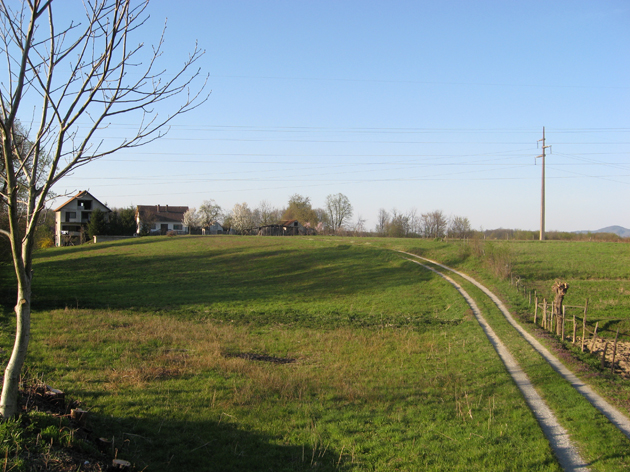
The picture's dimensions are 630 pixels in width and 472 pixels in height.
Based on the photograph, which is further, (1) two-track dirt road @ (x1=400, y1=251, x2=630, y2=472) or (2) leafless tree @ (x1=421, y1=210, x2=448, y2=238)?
(2) leafless tree @ (x1=421, y1=210, x2=448, y2=238)

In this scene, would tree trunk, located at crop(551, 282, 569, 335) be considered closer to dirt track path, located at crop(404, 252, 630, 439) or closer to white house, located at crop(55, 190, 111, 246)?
dirt track path, located at crop(404, 252, 630, 439)

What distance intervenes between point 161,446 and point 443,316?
61.9 feet

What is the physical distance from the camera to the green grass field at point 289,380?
739 cm

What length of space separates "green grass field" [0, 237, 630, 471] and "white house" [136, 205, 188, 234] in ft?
220

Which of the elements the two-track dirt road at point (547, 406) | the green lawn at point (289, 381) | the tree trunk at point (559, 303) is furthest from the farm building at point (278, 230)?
the tree trunk at point (559, 303)

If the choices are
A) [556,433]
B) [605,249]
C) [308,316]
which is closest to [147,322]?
[308,316]

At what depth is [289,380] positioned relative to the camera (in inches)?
443

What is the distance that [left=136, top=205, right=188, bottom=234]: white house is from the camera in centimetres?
9575

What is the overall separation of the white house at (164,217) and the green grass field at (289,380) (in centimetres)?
6705

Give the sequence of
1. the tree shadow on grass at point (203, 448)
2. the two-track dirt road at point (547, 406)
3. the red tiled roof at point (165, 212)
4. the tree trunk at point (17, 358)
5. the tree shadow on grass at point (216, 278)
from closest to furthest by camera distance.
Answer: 1. the tree trunk at point (17, 358)
2. the tree shadow on grass at point (203, 448)
3. the two-track dirt road at point (547, 406)
4. the tree shadow on grass at point (216, 278)
5. the red tiled roof at point (165, 212)

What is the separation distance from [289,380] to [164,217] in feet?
316

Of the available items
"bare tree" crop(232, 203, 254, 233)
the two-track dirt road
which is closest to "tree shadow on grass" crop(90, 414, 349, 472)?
the two-track dirt road

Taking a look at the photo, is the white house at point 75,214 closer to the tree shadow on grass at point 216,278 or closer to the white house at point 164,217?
the white house at point 164,217

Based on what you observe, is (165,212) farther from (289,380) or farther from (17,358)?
(17,358)
